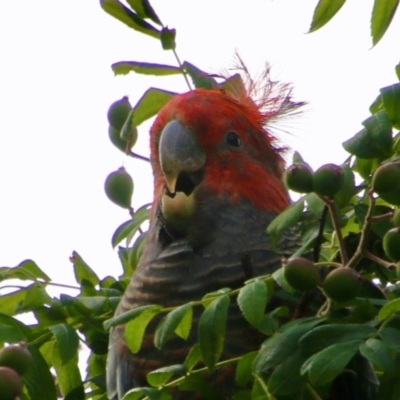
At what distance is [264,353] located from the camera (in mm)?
1610

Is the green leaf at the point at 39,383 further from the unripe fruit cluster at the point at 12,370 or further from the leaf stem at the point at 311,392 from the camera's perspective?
the leaf stem at the point at 311,392

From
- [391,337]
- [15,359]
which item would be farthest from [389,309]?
[15,359]

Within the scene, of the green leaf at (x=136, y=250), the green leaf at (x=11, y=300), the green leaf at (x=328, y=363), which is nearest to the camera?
the green leaf at (x=328, y=363)

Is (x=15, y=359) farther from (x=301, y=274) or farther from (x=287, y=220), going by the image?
(x=287, y=220)

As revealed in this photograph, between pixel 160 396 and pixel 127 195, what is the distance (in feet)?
2.82

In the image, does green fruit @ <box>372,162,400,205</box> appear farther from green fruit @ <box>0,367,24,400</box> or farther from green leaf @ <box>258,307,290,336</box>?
green fruit @ <box>0,367,24,400</box>

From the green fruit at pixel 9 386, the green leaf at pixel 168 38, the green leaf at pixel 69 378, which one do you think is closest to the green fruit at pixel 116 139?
the green leaf at pixel 168 38

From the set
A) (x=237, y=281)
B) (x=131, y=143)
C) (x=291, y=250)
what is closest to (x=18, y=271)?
(x=131, y=143)

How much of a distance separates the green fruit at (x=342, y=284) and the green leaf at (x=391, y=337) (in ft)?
0.30

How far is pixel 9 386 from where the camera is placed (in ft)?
4.10

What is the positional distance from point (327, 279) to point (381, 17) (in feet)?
1.79

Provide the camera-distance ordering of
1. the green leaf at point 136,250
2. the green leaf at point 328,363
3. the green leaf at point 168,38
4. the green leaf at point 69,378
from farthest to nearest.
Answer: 1. the green leaf at point 136,250
2. the green leaf at point 168,38
3. the green leaf at point 69,378
4. the green leaf at point 328,363

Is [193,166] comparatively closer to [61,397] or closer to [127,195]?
[127,195]

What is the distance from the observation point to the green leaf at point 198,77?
2.49 metres
